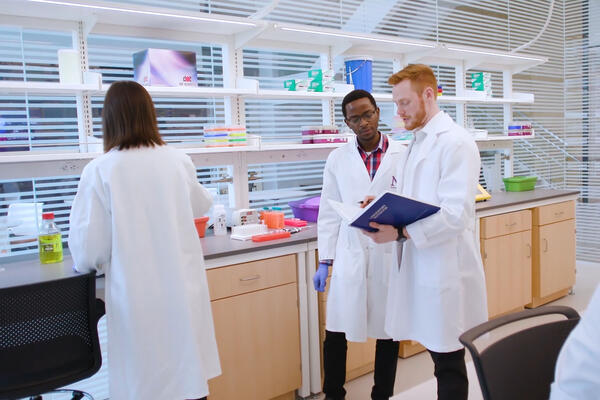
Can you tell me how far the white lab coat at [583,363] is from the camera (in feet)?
2.35

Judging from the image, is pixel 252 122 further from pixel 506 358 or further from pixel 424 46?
pixel 506 358

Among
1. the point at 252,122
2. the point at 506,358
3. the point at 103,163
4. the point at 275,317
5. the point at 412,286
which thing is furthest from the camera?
the point at 252,122

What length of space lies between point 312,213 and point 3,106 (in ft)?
5.43

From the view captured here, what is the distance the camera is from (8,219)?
2596mm

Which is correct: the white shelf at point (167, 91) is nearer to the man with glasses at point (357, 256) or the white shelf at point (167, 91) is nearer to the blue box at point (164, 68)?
A: the blue box at point (164, 68)

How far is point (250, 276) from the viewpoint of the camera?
99.8 inches

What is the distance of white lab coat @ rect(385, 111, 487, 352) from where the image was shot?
1884 millimetres

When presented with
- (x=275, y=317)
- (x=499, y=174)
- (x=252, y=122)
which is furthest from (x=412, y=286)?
(x=499, y=174)

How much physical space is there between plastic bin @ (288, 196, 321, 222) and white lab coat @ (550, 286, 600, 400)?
7.77ft

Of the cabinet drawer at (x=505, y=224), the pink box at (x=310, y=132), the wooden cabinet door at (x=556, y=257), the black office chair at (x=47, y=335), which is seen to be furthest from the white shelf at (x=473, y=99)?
the black office chair at (x=47, y=335)

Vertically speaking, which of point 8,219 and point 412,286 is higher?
point 8,219

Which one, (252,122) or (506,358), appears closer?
(506,358)

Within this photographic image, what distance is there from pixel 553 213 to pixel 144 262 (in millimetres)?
3266

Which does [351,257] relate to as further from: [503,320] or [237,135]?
[503,320]
